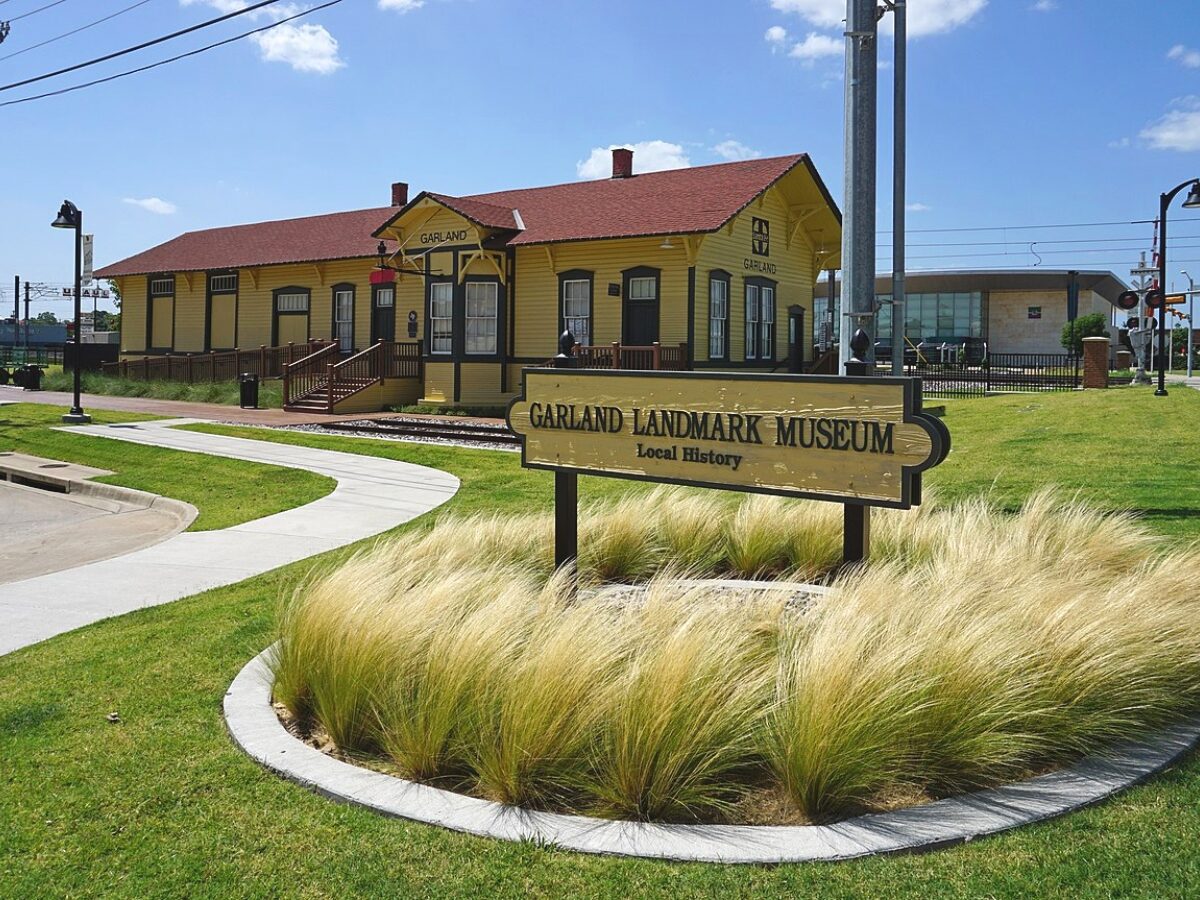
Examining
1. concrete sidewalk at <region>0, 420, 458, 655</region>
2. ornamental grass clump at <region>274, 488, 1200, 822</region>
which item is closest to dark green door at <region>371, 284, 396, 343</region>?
concrete sidewalk at <region>0, 420, 458, 655</region>

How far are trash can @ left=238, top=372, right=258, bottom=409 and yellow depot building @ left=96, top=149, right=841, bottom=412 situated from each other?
1.03 metres

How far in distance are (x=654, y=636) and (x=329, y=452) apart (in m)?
14.0

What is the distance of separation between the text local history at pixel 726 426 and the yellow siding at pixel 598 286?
17.2 metres

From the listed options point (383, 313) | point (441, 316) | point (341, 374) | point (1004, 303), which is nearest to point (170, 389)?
point (383, 313)

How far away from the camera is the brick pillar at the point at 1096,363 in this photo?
94.6 feet

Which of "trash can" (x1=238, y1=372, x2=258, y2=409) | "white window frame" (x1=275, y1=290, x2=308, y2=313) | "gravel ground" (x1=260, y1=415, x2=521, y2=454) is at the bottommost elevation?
"gravel ground" (x1=260, y1=415, x2=521, y2=454)

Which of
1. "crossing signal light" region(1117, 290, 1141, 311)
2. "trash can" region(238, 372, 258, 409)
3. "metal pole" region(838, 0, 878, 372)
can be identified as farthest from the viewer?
"crossing signal light" region(1117, 290, 1141, 311)

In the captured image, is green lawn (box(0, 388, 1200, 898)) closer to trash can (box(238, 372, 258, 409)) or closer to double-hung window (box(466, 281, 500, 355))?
double-hung window (box(466, 281, 500, 355))

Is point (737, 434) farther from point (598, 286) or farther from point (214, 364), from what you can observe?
point (214, 364)

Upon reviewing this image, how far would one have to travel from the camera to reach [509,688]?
15.0ft

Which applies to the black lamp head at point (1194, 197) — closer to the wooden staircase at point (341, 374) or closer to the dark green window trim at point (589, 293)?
the dark green window trim at point (589, 293)

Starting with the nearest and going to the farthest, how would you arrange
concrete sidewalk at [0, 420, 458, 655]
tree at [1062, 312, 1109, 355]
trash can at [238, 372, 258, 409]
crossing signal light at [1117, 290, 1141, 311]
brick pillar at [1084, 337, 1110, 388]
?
concrete sidewalk at [0, 420, 458, 655] < trash can at [238, 372, 258, 409] < brick pillar at [1084, 337, 1110, 388] < crossing signal light at [1117, 290, 1141, 311] < tree at [1062, 312, 1109, 355]

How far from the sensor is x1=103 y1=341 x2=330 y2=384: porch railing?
3212cm

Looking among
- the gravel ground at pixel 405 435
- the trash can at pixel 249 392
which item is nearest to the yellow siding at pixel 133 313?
the trash can at pixel 249 392
